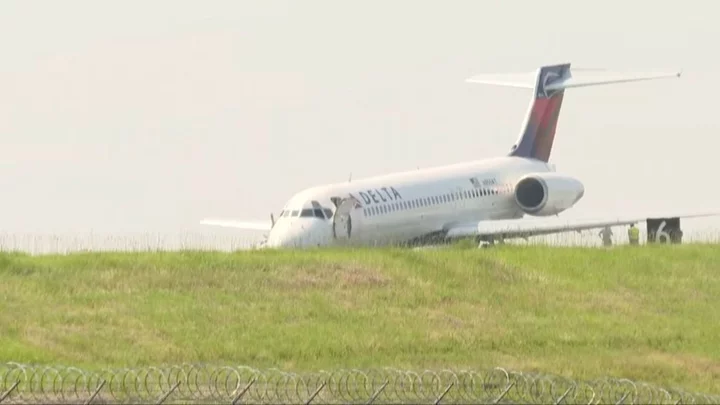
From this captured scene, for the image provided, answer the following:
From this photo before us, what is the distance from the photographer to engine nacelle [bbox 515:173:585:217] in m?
64.2

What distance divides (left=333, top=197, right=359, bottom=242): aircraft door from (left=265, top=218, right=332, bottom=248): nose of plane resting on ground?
0.37 metres

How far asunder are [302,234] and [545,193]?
45.1 ft

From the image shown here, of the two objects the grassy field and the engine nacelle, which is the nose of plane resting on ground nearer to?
the grassy field

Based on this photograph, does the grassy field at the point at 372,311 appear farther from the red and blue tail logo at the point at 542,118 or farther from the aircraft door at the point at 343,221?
the red and blue tail logo at the point at 542,118

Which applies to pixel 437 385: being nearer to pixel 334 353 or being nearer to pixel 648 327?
pixel 334 353

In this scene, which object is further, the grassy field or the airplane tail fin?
the airplane tail fin

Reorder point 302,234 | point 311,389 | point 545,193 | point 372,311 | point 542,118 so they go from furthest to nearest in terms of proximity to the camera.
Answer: point 542,118 → point 545,193 → point 302,234 → point 372,311 → point 311,389

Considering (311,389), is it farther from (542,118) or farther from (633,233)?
(542,118)

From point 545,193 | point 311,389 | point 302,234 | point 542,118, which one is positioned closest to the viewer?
point 311,389

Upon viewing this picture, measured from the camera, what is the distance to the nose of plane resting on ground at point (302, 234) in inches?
2072

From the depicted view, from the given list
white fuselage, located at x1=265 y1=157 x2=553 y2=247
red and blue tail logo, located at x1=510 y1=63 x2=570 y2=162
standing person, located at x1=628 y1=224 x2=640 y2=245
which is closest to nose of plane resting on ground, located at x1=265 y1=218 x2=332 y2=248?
white fuselage, located at x1=265 y1=157 x2=553 y2=247

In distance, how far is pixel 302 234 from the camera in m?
52.8

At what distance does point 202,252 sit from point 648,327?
985 centimetres

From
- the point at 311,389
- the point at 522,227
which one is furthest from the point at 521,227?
the point at 311,389
